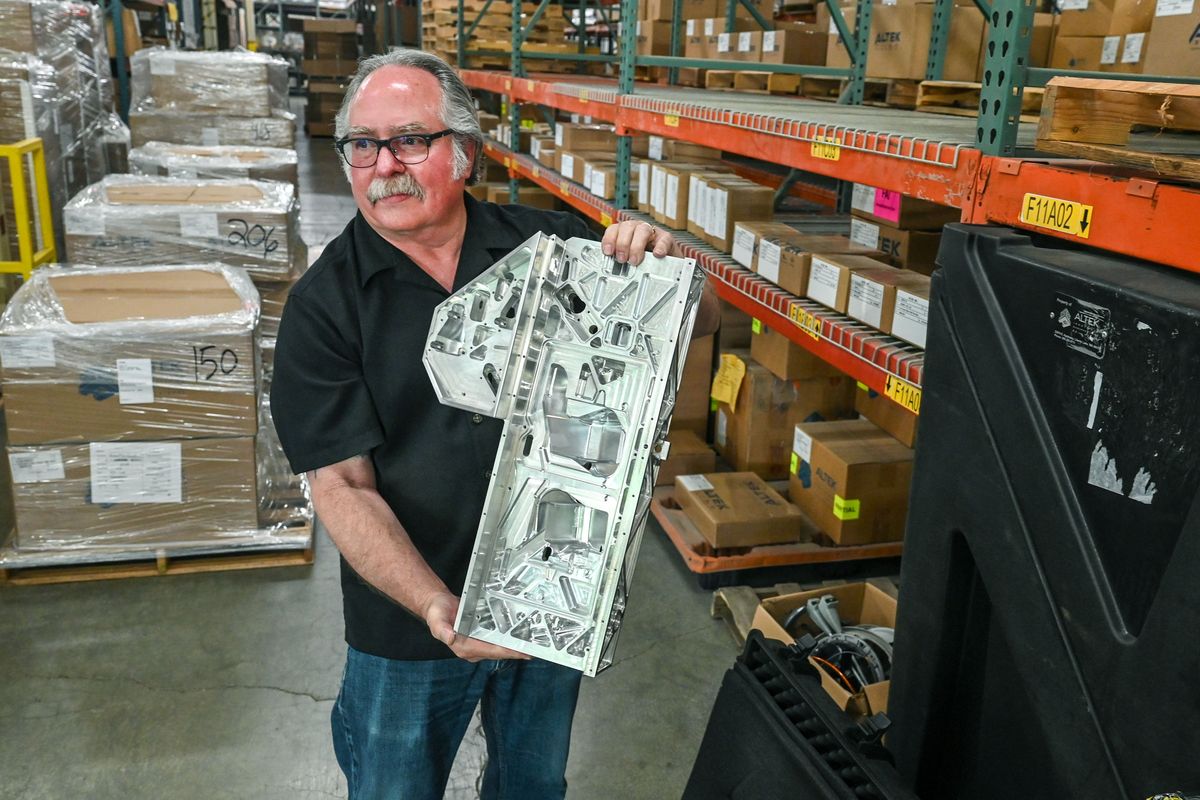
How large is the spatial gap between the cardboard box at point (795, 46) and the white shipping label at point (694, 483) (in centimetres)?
213

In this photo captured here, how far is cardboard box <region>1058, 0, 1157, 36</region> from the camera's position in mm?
3068

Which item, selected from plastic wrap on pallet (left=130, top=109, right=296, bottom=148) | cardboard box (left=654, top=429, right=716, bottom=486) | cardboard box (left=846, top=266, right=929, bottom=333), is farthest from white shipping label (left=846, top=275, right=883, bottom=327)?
plastic wrap on pallet (left=130, top=109, right=296, bottom=148)

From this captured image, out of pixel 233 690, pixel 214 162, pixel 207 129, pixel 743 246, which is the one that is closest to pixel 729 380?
pixel 743 246

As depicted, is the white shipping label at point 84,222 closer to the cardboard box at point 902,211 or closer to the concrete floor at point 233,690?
the concrete floor at point 233,690

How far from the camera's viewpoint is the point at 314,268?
5.69 feet

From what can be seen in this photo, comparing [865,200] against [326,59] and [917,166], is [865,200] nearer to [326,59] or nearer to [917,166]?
[917,166]

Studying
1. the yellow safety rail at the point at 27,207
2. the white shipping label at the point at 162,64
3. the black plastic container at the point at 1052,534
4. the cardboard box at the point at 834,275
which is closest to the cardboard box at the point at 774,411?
the cardboard box at the point at 834,275

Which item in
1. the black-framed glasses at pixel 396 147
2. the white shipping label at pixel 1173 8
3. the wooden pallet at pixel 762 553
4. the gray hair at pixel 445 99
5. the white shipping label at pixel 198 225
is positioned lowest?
the wooden pallet at pixel 762 553

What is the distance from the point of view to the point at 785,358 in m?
3.85

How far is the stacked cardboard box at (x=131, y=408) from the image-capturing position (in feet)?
11.1

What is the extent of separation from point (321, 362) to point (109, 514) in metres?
2.45

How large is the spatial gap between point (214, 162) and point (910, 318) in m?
4.32

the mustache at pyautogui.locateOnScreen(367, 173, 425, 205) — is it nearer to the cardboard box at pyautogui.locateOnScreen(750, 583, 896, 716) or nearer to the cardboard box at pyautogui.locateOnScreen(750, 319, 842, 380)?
the cardboard box at pyautogui.locateOnScreen(750, 583, 896, 716)

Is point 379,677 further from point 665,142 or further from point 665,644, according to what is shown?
point 665,142
